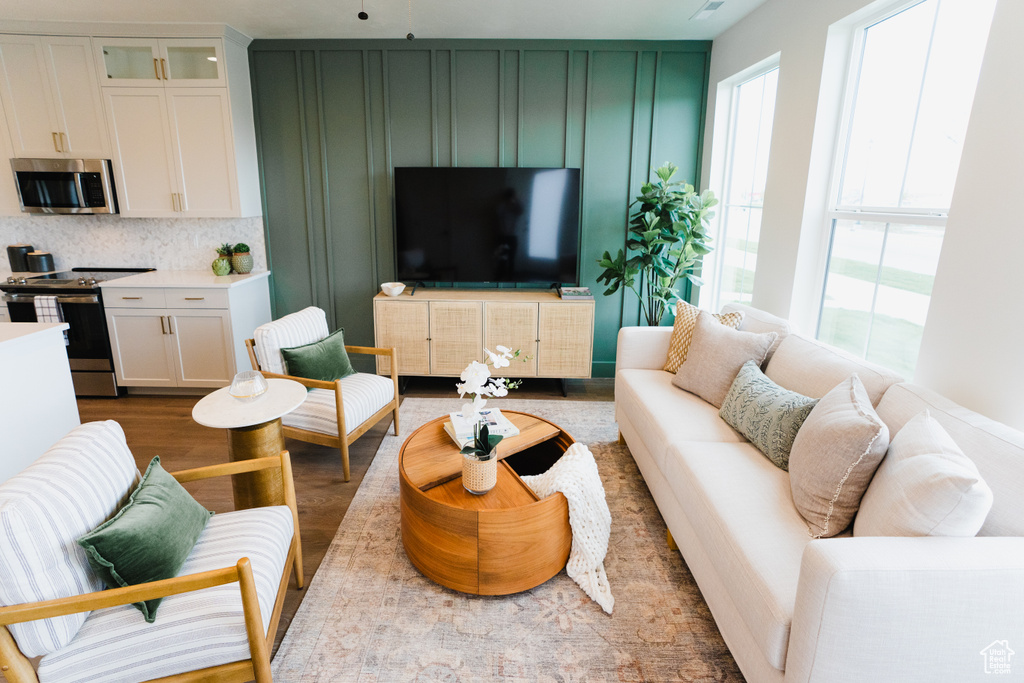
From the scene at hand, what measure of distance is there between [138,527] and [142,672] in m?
0.36

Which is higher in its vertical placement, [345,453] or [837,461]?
[837,461]

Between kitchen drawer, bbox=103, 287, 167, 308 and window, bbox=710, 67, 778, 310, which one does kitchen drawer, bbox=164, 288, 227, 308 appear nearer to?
kitchen drawer, bbox=103, 287, 167, 308

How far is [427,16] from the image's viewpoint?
11.8ft

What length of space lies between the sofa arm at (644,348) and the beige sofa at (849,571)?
40.9 inches

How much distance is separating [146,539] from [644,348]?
2.63m

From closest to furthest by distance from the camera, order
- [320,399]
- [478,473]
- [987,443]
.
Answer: [987,443] < [478,473] < [320,399]

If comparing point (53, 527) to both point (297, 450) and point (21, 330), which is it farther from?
point (297, 450)

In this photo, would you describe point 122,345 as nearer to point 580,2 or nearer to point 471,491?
point 471,491

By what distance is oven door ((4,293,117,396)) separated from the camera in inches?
153

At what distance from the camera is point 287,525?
1.82 meters

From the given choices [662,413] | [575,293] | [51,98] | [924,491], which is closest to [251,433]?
[662,413]

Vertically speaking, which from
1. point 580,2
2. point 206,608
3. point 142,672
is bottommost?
point 142,672

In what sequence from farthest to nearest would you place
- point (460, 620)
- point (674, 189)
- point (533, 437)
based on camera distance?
point (674, 189) → point (533, 437) → point (460, 620)

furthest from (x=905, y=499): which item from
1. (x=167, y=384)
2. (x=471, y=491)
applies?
(x=167, y=384)
